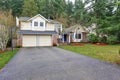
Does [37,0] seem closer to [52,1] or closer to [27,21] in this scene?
[52,1]

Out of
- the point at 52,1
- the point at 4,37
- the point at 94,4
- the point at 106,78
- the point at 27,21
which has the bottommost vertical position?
the point at 106,78

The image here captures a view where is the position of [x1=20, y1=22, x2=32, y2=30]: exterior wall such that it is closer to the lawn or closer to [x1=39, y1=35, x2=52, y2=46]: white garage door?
[x1=39, y1=35, x2=52, y2=46]: white garage door

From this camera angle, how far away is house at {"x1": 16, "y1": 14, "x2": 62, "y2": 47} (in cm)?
2775

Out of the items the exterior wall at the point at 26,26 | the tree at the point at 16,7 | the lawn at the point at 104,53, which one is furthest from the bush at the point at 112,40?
the tree at the point at 16,7

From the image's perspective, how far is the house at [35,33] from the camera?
27.8 m

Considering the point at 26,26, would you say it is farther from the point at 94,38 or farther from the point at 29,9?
the point at 29,9

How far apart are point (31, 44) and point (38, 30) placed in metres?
3.07

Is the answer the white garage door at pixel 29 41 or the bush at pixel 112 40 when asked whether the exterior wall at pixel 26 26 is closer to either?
the white garage door at pixel 29 41

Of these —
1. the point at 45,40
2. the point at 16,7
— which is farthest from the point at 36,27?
the point at 16,7

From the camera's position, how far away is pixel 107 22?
32.2m

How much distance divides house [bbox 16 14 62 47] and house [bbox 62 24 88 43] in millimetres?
6883

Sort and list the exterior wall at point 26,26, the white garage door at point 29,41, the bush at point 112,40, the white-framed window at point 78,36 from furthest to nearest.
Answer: the white-framed window at point 78,36 → the bush at point 112,40 → the exterior wall at point 26,26 → the white garage door at point 29,41

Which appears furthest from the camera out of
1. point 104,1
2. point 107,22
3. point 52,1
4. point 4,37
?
point 52,1

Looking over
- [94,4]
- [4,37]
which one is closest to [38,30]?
[4,37]
